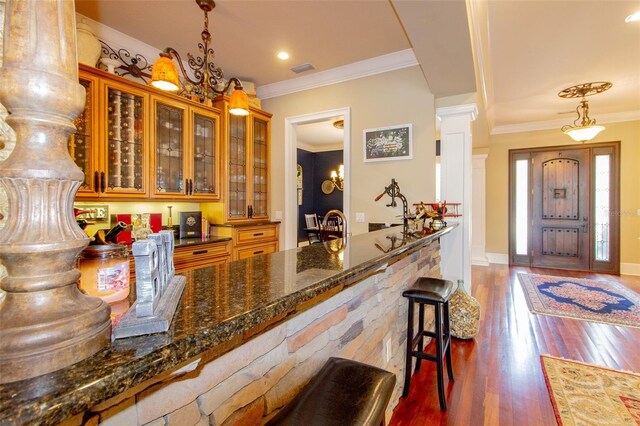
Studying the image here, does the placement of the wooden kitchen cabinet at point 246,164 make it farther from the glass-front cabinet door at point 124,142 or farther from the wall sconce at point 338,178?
the wall sconce at point 338,178

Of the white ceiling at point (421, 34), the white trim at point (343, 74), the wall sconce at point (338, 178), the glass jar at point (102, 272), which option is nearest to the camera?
the glass jar at point (102, 272)

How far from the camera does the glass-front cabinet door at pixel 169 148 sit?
3160 mm

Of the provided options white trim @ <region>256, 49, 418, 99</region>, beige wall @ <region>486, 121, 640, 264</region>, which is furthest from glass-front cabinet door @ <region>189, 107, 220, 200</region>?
beige wall @ <region>486, 121, 640, 264</region>

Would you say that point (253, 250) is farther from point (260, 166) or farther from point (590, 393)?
point (590, 393)

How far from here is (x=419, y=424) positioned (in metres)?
1.87

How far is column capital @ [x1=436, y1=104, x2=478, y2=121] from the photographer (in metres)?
3.28

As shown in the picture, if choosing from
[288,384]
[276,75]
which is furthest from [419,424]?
[276,75]

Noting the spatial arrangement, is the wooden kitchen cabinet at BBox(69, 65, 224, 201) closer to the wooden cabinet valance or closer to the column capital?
the wooden cabinet valance

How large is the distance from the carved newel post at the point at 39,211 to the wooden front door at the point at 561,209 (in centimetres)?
773

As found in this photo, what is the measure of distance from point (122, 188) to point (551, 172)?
7455mm

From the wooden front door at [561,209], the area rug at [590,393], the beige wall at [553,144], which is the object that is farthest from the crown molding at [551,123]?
the area rug at [590,393]

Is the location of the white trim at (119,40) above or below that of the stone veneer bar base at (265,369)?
above

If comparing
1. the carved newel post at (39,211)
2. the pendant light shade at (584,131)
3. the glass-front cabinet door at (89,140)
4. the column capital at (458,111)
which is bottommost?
the carved newel post at (39,211)

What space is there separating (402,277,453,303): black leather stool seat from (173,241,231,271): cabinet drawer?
210 centimetres
